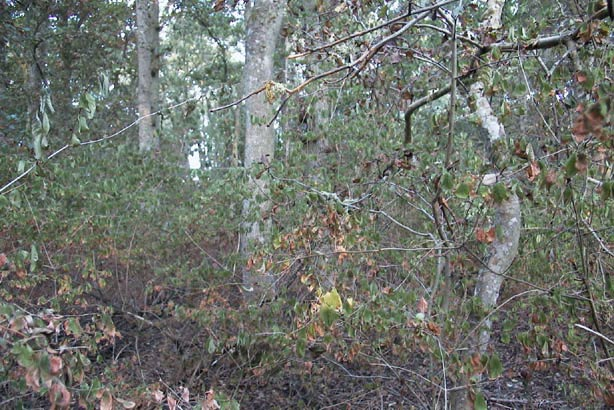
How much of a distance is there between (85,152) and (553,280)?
14.6 feet

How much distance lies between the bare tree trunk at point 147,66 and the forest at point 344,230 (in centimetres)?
177

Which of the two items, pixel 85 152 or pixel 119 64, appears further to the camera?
pixel 119 64

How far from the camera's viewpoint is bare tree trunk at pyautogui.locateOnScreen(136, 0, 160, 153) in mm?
Answer: 9797

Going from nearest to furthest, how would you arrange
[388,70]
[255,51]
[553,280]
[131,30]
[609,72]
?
1. [609,72]
2. [388,70]
3. [553,280]
4. [255,51]
5. [131,30]

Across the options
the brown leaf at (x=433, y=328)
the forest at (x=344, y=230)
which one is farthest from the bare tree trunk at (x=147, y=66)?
the brown leaf at (x=433, y=328)

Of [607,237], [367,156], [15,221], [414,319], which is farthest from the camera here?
[367,156]

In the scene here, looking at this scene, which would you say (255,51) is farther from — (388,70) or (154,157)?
(388,70)

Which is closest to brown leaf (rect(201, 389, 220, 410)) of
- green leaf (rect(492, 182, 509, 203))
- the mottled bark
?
green leaf (rect(492, 182, 509, 203))

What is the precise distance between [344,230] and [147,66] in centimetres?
844

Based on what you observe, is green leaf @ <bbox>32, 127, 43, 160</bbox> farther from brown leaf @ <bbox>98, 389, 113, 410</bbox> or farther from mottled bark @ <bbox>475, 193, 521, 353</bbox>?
mottled bark @ <bbox>475, 193, 521, 353</bbox>

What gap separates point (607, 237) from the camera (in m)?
3.39

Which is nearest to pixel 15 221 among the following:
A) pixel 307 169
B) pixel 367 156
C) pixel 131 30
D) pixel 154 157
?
pixel 154 157

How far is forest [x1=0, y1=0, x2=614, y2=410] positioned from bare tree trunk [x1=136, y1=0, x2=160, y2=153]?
1.77 meters

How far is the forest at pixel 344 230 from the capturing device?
2.57 meters
